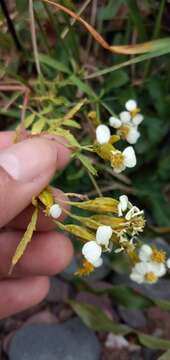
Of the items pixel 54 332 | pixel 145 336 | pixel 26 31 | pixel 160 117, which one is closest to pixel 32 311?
pixel 54 332

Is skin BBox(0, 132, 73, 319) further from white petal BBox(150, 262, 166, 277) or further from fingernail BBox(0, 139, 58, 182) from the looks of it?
white petal BBox(150, 262, 166, 277)

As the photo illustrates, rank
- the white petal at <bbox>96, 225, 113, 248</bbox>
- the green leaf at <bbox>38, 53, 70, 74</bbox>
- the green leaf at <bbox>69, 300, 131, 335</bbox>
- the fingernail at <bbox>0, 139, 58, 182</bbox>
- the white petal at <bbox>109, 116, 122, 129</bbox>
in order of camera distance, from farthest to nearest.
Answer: the green leaf at <bbox>69, 300, 131, 335</bbox> < the green leaf at <bbox>38, 53, 70, 74</bbox> < the white petal at <bbox>109, 116, 122, 129</bbox> < the fingernail at <bbox>0, 139, 58, 182</bbox> < the white petal at <bbox>96, 225, 113, 248</bbox>

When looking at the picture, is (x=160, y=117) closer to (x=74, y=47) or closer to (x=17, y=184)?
(x=74, y=47)

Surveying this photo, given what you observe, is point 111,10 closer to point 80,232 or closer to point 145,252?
point 145,252

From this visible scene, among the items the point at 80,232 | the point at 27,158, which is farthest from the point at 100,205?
the point at 27,158

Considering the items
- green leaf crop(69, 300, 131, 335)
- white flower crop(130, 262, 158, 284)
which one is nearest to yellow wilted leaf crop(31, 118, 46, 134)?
white flower crop(130, 262, 158, 284)

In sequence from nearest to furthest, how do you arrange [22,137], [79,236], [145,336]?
1. [79,236]
2. [22,137]
3. [145,336]
